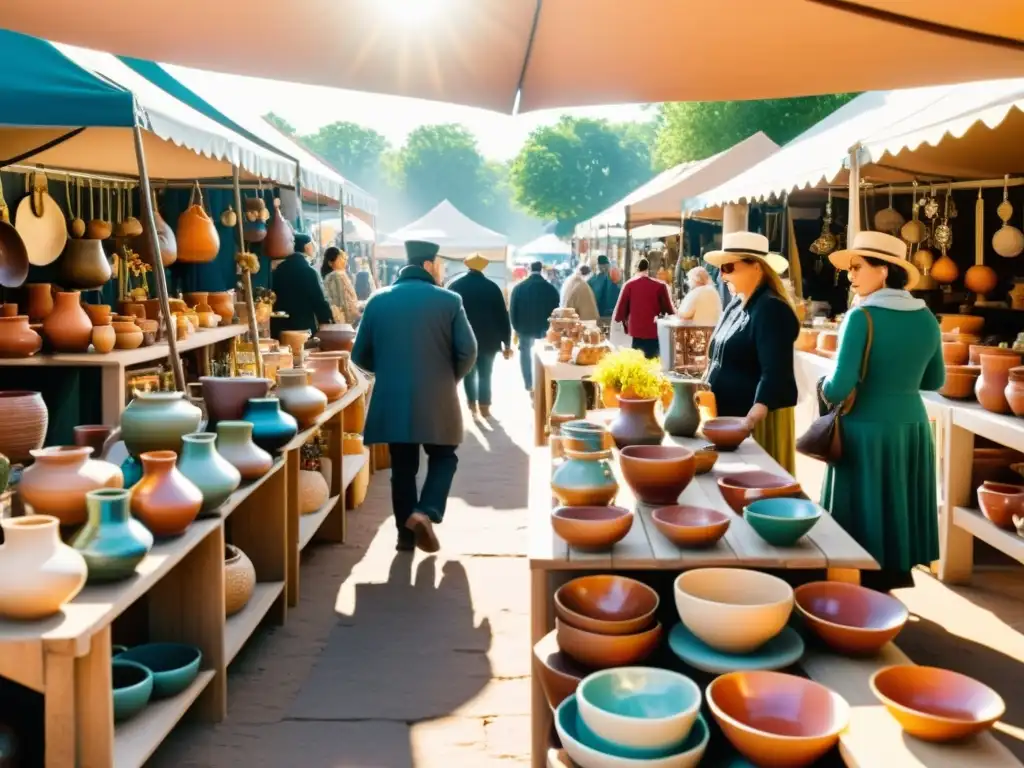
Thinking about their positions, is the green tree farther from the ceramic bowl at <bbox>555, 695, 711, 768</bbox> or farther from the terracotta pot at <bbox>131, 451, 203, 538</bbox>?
the ceramic bowl at <bbox>555, 695, 711, 768</bbox>

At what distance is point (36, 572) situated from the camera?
229 centimetres

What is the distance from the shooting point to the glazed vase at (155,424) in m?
3.34

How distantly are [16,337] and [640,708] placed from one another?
3803mm

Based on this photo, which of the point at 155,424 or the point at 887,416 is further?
the point at 887,416

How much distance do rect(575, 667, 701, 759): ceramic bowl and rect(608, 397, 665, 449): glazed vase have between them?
4.63 ft

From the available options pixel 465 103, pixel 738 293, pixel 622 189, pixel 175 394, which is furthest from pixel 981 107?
pixel 622 189

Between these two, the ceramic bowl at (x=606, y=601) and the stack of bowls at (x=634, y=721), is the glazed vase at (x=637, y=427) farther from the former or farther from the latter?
the stack of bowls at (x=634, y=721)

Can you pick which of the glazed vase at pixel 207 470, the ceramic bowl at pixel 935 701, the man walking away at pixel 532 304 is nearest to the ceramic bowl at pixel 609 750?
the ceramic bowl at pixel 935 701

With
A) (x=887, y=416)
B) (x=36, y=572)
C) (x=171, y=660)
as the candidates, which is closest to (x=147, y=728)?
(x=171, y=660)

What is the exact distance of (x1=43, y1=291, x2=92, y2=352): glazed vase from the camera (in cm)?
500

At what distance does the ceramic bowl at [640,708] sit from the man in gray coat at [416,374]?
307cm

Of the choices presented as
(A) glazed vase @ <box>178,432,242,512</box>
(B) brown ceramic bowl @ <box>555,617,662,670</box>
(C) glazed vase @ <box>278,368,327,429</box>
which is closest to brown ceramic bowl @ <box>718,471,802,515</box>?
(B) brown ceramic bowl @ <box>555,617,662,670</box>

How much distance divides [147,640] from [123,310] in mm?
3109

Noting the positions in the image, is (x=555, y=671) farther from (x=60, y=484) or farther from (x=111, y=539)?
(x=60, y=484)
